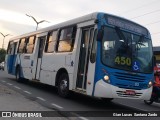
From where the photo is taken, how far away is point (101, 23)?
11500mm

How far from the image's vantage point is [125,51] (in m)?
11.7

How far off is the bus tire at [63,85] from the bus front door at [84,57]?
3.46ft

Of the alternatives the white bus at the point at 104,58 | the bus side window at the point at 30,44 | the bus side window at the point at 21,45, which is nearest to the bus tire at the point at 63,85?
the white bus at the point at 104,58

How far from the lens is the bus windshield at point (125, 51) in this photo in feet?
37.3

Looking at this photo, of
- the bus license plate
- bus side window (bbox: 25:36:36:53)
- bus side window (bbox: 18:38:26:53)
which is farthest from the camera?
bus side window (bbox: 18:38:26:53)

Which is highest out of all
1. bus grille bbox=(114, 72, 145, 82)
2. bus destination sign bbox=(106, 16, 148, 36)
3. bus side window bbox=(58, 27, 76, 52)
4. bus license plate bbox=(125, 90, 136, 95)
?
bus destination sign bbox=(106, 16, 148, 36)

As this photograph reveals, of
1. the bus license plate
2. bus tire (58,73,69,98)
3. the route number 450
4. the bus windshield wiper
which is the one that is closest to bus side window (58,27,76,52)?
bus tire (58,73,69,98)

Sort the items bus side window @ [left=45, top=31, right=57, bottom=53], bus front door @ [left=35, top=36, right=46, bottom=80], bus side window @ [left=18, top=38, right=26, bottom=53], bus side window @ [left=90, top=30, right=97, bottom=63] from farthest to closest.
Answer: bus side window @ [left=18, top=38, right=26, bottom=53], bus front door @ [left=35, top=36, right=46, bottom=80], bus side window @ [left=45, top=31, right=57, bottom=53], bus side window @ [left=90, top=30, right=97, bottom=63]

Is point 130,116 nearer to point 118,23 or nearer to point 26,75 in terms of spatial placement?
point 118,23

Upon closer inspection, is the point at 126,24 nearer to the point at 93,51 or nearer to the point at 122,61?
the point at 122,61

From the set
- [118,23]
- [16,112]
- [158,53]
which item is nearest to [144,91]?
[118,23]

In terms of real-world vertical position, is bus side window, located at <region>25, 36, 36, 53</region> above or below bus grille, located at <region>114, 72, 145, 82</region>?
above

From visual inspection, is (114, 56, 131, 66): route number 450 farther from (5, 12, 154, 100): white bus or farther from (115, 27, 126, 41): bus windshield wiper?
(115, 27, 126, 41): bus windshield wiper

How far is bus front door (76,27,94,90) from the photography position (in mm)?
Result: 11998
